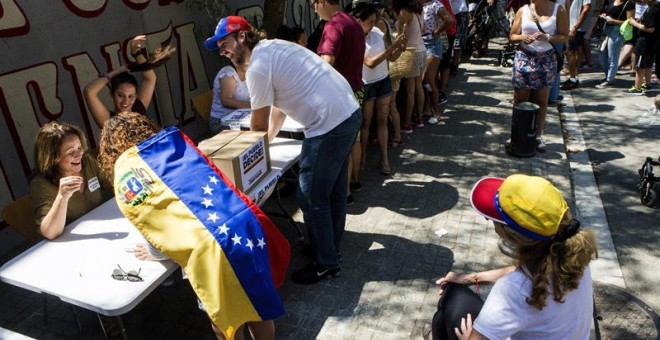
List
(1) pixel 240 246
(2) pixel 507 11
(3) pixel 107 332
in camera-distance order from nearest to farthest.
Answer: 1. (1) pixel 240 246
2. (3) pixel 107 332
3. (2) pixel 507 11

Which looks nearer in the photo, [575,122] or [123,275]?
[123,275]

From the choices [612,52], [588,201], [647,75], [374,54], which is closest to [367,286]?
[374,54]

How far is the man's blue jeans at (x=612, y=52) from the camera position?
8.20m

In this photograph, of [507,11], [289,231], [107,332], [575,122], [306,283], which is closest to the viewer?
[107,332]

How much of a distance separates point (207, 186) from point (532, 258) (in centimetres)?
139

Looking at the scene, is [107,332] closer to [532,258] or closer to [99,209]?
[99,209]

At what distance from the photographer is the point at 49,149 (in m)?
2.81

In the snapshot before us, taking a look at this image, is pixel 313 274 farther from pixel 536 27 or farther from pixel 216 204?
pixel 536 27

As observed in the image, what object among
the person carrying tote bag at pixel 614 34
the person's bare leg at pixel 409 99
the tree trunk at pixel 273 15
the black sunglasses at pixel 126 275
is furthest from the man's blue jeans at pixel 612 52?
the black sunglasses at pixel 126 275

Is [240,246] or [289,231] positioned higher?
[240,246]

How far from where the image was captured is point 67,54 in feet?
14.6

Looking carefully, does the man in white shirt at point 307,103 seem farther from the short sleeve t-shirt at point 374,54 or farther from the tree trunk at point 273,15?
the tree trunk at point 273,15

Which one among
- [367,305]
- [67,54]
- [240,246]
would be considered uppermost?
[67,54]

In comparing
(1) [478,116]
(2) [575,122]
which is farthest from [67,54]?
(2) [575,122]
